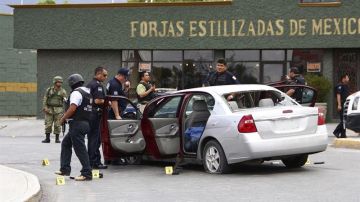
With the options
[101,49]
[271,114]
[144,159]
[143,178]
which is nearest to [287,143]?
[271,114]

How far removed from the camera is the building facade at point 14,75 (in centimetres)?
3141

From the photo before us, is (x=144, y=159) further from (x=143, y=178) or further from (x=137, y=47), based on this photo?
(x=137, y=47)

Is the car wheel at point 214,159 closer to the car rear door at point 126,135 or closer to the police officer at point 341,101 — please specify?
the car rear door at point 126,135

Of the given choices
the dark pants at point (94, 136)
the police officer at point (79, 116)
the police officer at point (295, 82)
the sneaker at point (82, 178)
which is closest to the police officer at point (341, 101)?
the police officer at point (295, 82)

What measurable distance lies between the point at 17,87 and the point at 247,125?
22.5 meters

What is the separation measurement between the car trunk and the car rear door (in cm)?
239

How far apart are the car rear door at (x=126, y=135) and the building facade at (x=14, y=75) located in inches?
787

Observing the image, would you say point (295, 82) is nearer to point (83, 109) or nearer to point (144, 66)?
point (83, 109)

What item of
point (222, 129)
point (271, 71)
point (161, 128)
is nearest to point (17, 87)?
point (271, 71)

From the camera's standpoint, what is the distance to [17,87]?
31609 millimetres

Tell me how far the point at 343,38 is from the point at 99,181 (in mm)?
15978

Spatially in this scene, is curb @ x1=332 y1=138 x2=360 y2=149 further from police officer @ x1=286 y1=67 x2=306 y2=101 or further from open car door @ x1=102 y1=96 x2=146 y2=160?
open car door @ x1=102 y1=96 x2=146 y2=160

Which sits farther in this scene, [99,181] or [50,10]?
[50,10]

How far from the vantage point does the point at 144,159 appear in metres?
13.2
